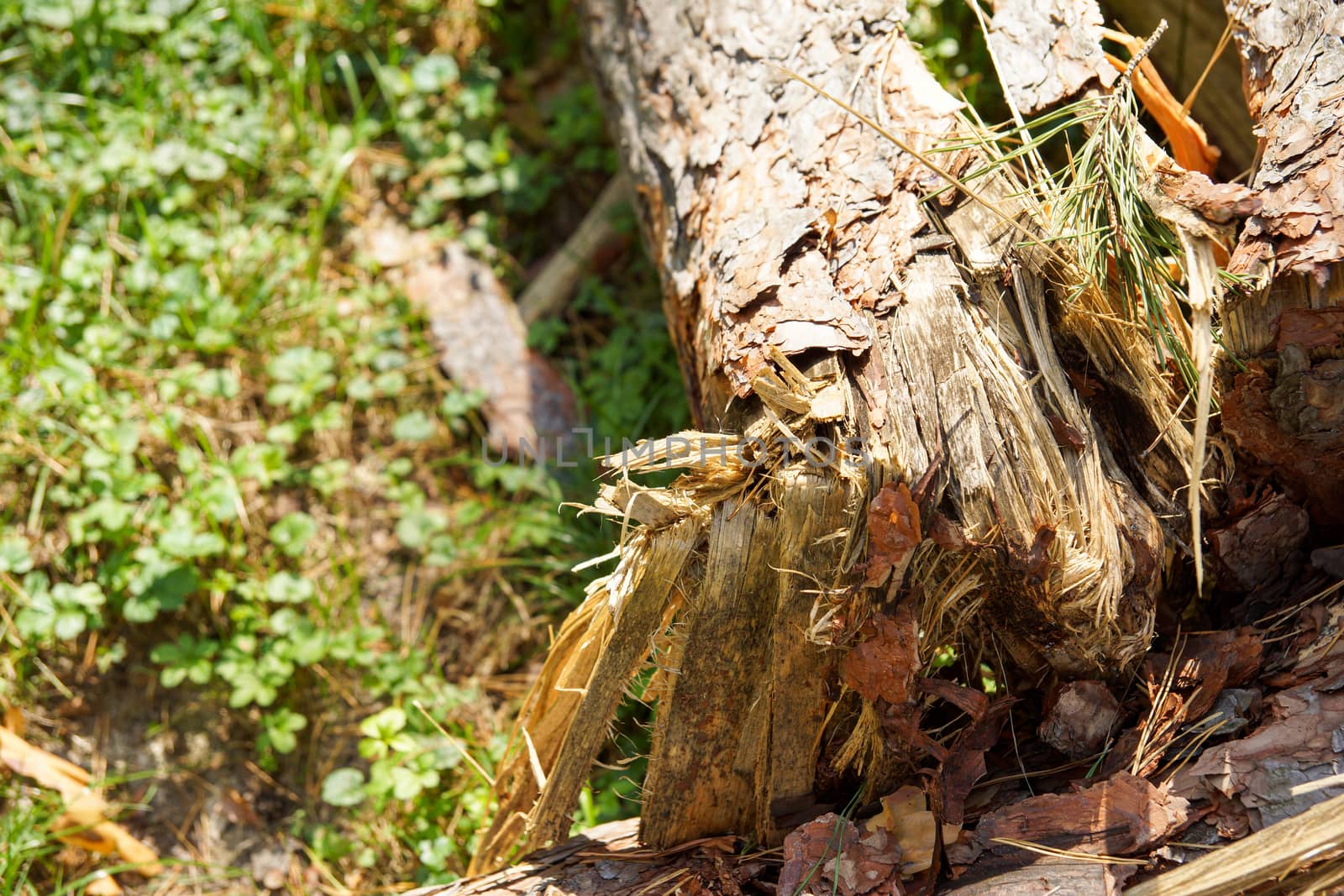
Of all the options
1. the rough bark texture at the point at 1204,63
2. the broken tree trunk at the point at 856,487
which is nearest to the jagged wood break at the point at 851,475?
the broken tree trunk at the point at 856,487

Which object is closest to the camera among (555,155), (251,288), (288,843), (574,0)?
(288,843)

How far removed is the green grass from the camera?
2.60 metres

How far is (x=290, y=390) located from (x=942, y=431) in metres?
2.07

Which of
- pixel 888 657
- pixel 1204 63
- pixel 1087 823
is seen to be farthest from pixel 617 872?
pixel 1204 63

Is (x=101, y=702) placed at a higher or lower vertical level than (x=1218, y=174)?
lower

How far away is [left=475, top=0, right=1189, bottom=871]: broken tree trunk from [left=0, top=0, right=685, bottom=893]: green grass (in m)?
0.80

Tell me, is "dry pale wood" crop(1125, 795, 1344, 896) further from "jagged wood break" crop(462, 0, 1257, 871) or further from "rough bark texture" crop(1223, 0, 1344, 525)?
"rough bark texture" crop(1223, 0, 1344, 525)

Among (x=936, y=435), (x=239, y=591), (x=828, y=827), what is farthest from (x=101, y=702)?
(x=936, y=435)

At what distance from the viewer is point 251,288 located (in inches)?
120

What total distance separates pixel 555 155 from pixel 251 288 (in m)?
1.16

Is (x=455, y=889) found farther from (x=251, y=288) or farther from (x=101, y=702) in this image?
(x=251, y=288)

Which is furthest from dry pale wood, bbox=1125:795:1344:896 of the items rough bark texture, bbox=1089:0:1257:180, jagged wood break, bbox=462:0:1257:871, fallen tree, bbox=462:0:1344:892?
rough bark texture, bbox=1089:0:1257:180

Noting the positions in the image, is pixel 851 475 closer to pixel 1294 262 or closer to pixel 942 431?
pixel 942 431

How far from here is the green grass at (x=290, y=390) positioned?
2598 millimetres
